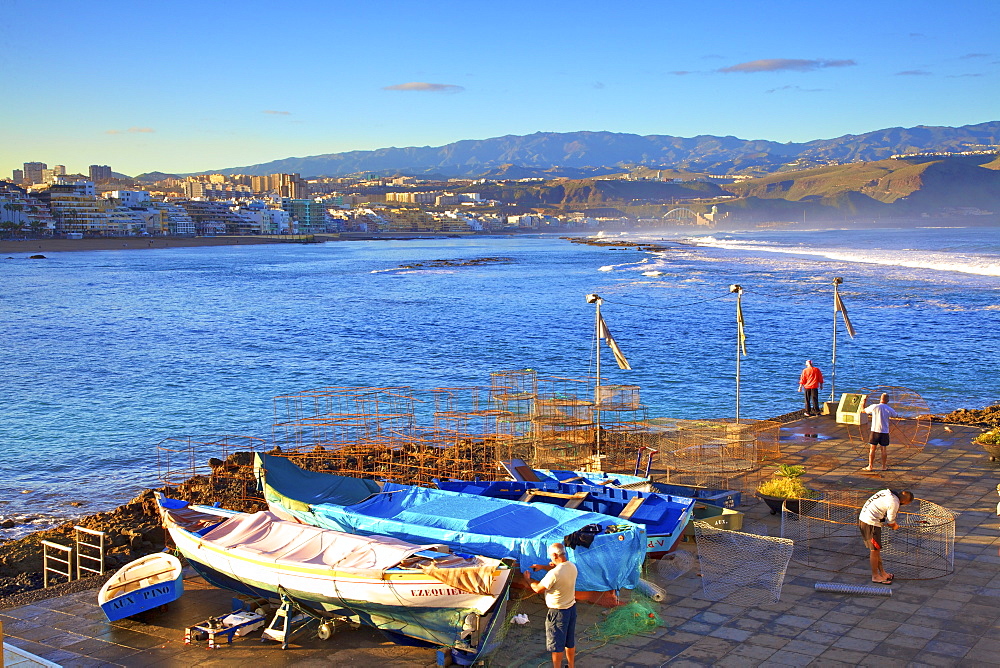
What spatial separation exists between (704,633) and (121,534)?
7932 millimetres

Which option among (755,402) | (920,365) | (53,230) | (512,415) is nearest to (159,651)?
(512,415)

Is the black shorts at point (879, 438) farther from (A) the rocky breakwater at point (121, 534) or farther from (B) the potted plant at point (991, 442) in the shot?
(A) the rocky breakwater at point (121, 534)

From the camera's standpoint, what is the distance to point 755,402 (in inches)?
878

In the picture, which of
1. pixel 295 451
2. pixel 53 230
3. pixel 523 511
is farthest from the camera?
pixel 53 230

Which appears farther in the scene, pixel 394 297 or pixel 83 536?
pixel 394 297

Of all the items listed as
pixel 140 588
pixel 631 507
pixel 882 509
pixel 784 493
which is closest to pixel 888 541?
pixel 882 509

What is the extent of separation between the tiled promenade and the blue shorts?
543 mm

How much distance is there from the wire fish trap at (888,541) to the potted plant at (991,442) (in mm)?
3443

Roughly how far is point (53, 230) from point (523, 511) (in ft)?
517

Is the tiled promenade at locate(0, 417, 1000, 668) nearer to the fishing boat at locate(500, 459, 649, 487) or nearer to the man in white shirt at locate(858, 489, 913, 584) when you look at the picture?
the man in white shirt at locate(858, 489, 913, 584)

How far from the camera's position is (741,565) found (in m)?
8.94

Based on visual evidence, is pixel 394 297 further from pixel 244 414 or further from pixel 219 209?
pixel 219 209

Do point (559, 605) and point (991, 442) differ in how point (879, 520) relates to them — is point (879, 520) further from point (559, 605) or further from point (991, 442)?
point (991, 442)

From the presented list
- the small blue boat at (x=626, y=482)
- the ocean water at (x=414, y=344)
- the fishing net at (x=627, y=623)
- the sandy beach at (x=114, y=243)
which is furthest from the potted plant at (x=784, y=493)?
the sandy beach at (x=114, y=243)
